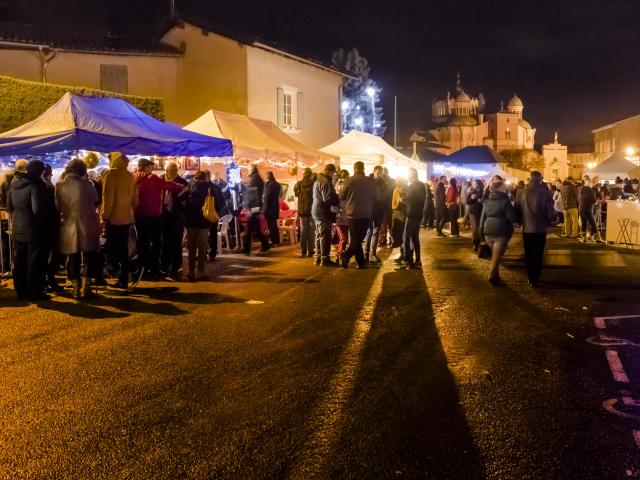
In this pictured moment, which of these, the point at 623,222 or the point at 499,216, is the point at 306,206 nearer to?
the point at 499,216

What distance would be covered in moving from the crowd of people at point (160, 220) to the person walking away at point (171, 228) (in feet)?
0.06

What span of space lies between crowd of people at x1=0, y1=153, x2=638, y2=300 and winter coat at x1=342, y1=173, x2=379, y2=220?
0.06ft

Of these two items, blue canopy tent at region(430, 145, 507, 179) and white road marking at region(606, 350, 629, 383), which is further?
blue canopy tent at region(430, 145, 507, 179)

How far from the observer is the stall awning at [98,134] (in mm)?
11523

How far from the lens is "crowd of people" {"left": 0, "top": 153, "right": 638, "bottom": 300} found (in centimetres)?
898

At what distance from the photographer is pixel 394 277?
11312 mm

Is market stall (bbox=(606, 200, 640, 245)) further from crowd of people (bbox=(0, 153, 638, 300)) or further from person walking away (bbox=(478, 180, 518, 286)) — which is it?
person walking away (bbox=(478, 180, 518, 286))

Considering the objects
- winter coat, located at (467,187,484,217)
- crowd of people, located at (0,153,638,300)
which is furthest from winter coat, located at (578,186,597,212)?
crowd of people, located at (0,153,638,300)

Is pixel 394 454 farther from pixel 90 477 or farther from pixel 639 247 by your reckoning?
pixel 639 247

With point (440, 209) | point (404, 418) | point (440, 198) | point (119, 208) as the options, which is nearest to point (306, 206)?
point (119, 208)

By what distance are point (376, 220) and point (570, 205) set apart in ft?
32.8

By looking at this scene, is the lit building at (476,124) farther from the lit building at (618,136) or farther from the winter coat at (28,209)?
the winter coat at (28,209)

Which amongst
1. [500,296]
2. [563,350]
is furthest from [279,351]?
[500,296]

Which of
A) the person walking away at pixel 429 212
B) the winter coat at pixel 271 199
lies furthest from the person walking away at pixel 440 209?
the winter coat at pixel 271 199
